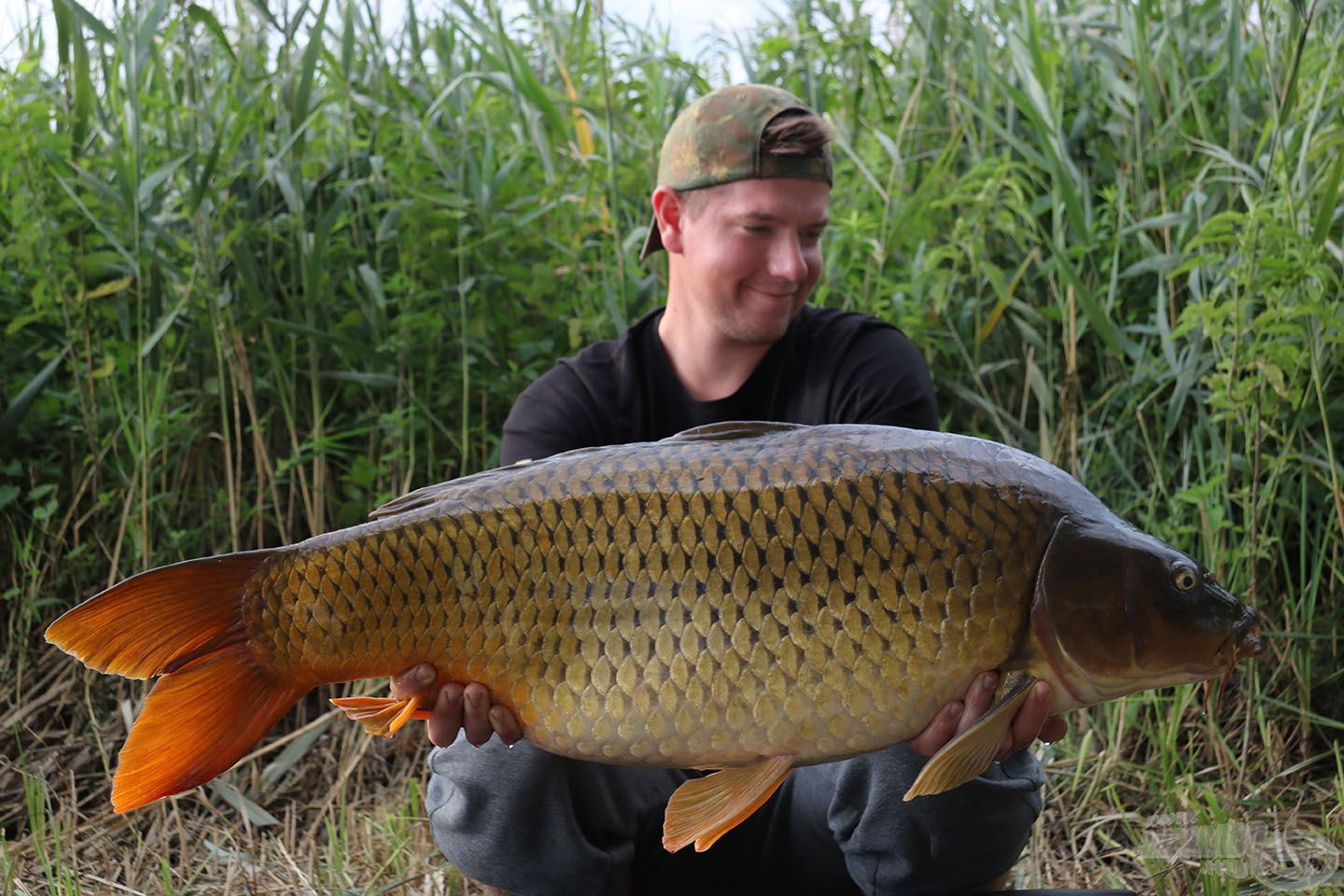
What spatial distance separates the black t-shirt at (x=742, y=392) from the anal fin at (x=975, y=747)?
72cm

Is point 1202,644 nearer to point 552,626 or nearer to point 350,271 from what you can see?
point 552,626

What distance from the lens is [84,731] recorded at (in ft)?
8.58

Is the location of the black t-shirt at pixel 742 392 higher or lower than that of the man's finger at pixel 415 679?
higher

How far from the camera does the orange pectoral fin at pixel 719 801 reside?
4.48 feet

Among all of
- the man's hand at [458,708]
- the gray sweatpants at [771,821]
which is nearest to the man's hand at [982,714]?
the gray sweatpants at [771,821]

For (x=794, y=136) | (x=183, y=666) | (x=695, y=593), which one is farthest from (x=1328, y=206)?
(x=183, y=666)

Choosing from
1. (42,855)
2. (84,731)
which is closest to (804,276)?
(42,855)

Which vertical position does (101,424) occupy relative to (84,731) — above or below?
above

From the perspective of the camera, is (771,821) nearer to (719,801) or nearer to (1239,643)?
(719,801)

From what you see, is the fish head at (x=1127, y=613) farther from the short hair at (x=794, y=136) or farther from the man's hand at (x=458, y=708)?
the short hair at (x=794, y=136)

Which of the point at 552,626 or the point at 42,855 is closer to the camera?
the point at 552,626

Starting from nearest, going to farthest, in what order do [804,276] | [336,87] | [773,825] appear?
[773,825], [804,276], [336,87]

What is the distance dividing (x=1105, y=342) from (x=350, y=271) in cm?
146

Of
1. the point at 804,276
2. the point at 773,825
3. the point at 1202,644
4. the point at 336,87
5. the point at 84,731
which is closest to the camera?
the point at 1202,644
